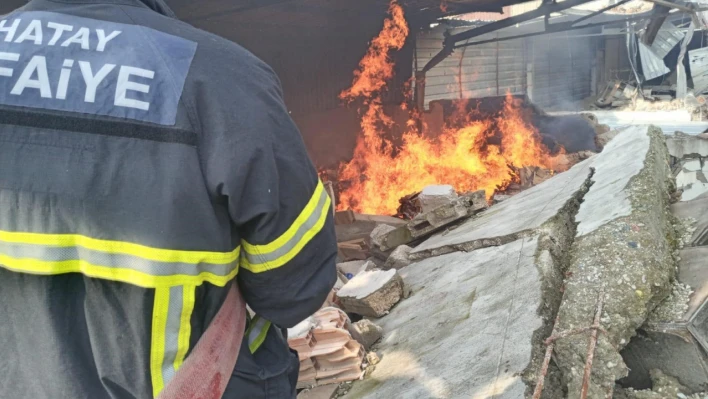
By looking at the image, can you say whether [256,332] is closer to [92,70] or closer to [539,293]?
[92,70]

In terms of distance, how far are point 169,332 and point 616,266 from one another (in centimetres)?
209

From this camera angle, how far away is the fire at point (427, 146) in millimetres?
9953

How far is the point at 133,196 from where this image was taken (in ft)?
3.91

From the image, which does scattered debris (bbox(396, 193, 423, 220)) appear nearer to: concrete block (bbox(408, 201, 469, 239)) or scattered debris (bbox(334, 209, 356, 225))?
scattered debris (bbox(334, 209, 356, 225))

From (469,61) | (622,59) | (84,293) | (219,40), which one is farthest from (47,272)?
(622,59)

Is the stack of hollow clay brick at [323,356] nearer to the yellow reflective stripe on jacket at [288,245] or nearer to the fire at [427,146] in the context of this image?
the yellow reflective stripe on jacket at [288,245]

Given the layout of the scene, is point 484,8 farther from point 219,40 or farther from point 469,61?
point 219,40

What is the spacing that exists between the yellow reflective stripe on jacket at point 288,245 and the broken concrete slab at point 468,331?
3.85 feet

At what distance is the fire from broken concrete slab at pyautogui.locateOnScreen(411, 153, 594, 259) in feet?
16.4

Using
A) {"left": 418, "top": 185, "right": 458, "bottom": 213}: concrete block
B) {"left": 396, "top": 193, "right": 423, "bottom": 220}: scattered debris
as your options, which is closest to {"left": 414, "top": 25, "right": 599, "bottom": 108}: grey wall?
Answer: {"left": 396, "top": 193, "right": 423, "bottom": 220}: scattered debris

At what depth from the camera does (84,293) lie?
1.32m

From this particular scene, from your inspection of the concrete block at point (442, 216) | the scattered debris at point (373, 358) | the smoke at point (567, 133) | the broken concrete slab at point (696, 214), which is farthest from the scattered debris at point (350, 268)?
the smoke at point (567, 133)

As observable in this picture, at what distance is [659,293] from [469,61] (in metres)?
11.7

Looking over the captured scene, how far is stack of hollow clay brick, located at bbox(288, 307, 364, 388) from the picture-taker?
9.27 feet
